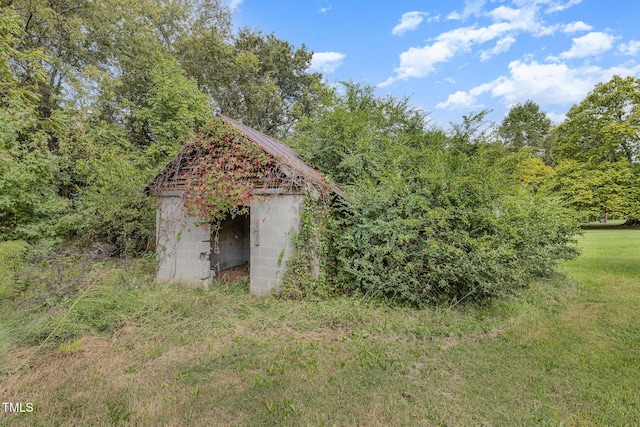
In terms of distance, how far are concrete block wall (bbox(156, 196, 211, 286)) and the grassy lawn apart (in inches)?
32.9

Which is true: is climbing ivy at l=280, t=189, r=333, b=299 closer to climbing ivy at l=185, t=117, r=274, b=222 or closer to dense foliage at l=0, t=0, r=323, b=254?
climbing ivy at l=185, t=117, r=274, b=222

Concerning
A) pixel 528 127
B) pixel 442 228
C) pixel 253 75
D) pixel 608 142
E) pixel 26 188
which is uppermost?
pixel 528 127

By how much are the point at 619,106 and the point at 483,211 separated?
25.6 metres

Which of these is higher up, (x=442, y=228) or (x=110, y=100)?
(x=110, y=100)

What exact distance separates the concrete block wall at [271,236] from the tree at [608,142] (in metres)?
24.0

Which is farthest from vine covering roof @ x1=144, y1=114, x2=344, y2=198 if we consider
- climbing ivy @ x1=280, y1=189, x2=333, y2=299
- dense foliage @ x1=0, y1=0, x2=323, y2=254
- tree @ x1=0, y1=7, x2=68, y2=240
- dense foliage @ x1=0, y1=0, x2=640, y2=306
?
tree @ x1=0, y1=7, x2=68, y2=240

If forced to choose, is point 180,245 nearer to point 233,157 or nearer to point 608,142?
point 233,157

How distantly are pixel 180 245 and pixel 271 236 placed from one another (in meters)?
2.49

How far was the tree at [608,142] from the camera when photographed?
20000 millimetres

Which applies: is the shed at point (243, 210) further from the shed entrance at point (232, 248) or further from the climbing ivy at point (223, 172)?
the shed entrance at point (232, 248)

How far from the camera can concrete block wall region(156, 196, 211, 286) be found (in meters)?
6.77


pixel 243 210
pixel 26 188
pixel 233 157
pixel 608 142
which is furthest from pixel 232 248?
pixel 608 142

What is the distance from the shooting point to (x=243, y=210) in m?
6.11

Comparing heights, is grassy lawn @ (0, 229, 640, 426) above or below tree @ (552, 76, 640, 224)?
below
